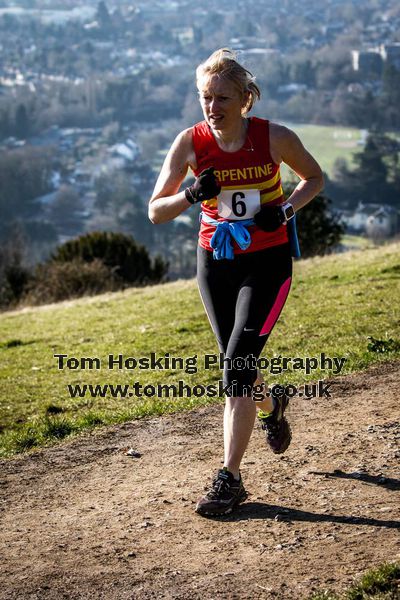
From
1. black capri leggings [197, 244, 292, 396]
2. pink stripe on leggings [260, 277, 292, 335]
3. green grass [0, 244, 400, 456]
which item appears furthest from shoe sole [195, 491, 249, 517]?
green grass [0, 244, 400, 456]

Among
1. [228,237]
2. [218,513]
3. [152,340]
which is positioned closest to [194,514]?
[218,513]

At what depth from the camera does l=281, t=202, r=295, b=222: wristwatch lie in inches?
203

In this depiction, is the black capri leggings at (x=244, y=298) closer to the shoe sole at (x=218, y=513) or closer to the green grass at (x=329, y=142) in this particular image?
A: the shoe sole at (x=218, y=513)

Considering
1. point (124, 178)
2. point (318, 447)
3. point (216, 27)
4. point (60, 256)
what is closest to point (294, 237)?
point (318, 447)

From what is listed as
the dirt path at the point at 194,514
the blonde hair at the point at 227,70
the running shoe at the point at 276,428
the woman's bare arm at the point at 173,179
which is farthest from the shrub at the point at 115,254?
the blonde hair at the point at 227,70

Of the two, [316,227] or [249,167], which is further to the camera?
[316,227]

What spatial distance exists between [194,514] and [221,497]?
22 centimetres

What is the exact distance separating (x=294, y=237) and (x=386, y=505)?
1.53 m

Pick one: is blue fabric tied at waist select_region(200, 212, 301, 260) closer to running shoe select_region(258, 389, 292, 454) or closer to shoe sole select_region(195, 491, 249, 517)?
running shoe select_region(258, 389, 292, 454)

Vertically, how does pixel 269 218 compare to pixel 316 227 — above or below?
→ above

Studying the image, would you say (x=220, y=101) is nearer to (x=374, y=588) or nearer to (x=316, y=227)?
(x=374, y=588)

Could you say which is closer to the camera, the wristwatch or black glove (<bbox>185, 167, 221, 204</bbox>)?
black glove (<bbox>185, 167, 221, 204</bbox>)

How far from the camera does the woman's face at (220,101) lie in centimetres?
508

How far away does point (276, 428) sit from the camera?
19.3ft
